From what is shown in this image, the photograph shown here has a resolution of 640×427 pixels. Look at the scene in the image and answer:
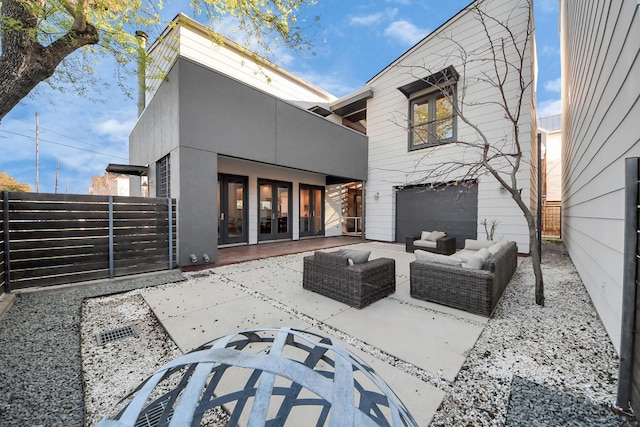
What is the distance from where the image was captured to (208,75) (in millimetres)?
5355

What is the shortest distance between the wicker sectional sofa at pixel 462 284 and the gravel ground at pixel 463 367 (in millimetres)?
241

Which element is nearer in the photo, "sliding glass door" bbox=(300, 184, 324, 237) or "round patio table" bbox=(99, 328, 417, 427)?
"round patio table" bbox=(99, 328, 417, 427)

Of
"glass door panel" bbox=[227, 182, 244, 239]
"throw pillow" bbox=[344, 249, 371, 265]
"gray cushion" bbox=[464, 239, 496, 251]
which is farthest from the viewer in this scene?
"glass door panel" bbox=[227, 182, 244, 239]

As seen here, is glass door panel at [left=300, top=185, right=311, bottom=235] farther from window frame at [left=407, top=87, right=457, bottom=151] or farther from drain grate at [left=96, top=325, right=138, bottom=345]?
drain grate at [left=96, top=325, right=138, bottom=345]

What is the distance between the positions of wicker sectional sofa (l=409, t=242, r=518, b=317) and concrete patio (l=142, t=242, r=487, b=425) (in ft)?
0.39

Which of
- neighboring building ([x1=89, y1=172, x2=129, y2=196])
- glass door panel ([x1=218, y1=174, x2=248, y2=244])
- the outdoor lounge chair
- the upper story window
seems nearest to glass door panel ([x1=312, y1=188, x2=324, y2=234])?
glass door panel ([x1=218, y1=174, x2=248, y2=244])

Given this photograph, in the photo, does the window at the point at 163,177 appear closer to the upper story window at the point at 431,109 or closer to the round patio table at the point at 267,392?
the round patio table at the point at 267,392

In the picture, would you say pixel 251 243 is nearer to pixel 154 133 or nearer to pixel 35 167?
pixel 154 133

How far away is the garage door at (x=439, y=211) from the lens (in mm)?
7473

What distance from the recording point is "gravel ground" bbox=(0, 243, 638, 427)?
153 cm

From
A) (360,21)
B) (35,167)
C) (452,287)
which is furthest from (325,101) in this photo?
(35,167)

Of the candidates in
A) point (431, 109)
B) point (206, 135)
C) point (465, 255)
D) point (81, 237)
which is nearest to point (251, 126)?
point (206, 135)

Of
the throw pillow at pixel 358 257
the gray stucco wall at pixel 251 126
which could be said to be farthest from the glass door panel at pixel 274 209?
the throw pillow at pixel 358 257

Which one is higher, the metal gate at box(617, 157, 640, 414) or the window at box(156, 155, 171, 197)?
the window at box(156, 155, 171, 197)
